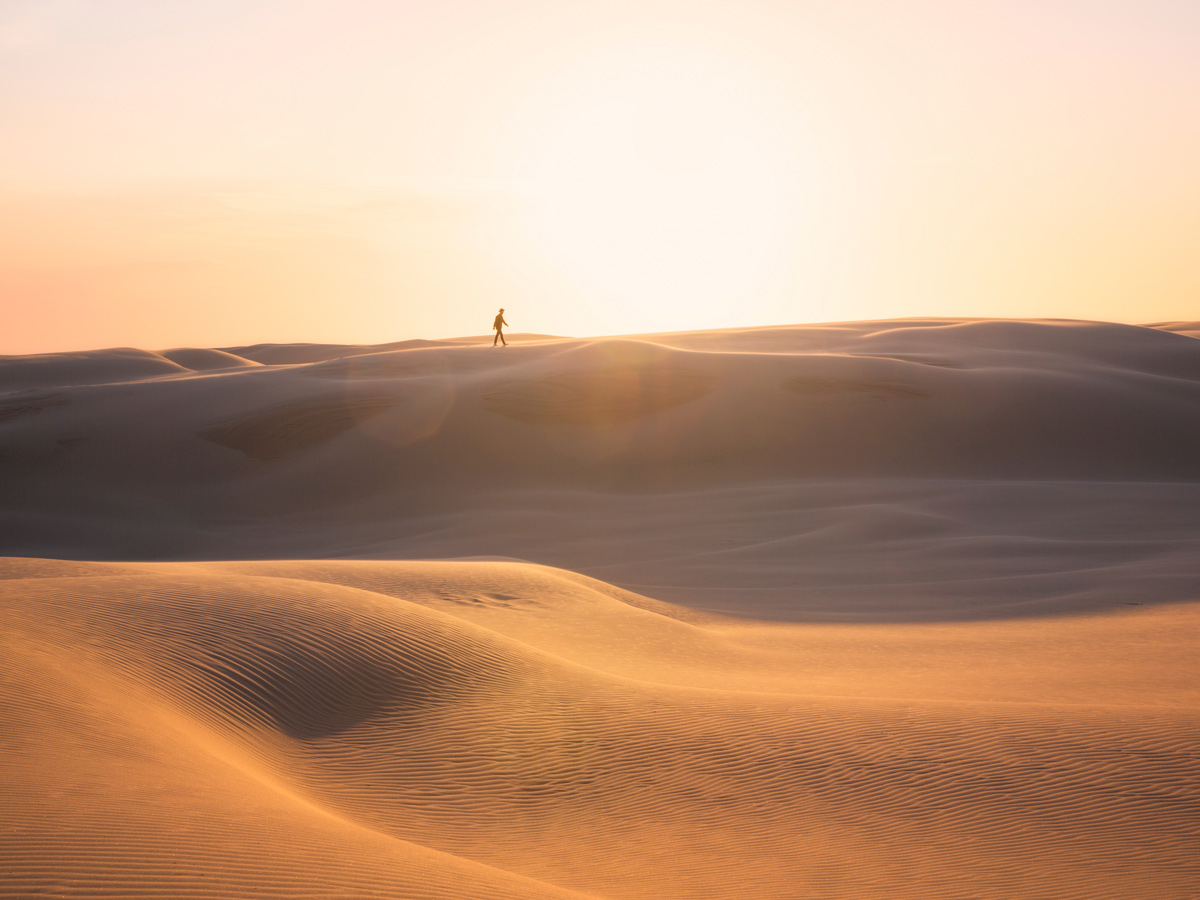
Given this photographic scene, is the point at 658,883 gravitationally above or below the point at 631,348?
below

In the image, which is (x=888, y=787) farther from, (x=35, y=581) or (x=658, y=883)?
(x=35, y=581)

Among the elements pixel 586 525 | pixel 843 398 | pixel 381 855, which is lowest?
pixel 586 525

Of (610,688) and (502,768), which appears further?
(610,688)

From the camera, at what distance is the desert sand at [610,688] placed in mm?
4168

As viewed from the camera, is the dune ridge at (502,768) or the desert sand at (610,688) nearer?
the dune ridge at (502,768)

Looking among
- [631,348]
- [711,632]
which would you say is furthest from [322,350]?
[711,632]

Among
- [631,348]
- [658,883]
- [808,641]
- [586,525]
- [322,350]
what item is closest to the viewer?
[658,883]

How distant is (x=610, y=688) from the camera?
24.7 ft

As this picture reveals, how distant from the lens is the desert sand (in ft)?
13.7

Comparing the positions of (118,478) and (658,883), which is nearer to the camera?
(658,883)

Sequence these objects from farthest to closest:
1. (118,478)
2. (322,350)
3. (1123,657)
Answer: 1. (322,350)
2. (118,478)
3. (1123,657)

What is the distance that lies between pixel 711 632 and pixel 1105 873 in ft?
22.6

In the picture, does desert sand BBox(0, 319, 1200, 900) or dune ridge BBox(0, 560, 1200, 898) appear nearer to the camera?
dune ridge BBox(0, 560, 1200, 898)

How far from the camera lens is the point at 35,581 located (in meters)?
7.70
